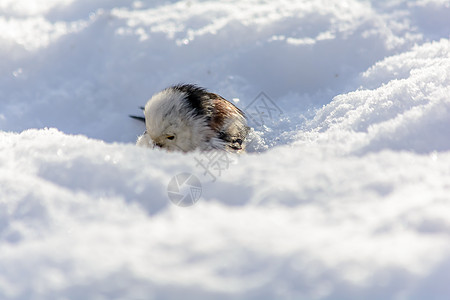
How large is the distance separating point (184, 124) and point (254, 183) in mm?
1115

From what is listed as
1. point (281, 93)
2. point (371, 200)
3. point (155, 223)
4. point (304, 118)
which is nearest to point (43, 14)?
point (281, 93)

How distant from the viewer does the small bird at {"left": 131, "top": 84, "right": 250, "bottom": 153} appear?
2.97 m

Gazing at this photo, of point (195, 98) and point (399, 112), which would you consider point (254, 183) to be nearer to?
point (399, 112)

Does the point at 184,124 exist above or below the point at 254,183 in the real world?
above

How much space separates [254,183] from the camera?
1986mm

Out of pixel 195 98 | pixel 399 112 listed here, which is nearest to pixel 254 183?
pixel 399 112

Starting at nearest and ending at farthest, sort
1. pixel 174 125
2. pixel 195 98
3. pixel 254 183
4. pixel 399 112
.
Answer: pixel 254 183, pixel 399 112, pixel 174 125, pixel 195 98

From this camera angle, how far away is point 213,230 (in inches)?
67.6

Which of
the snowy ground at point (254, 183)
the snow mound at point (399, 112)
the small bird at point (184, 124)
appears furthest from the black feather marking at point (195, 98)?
the snow mound at point (399, 112)

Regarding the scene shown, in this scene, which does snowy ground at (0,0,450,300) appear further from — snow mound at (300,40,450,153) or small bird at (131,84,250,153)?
small bird at (131,84,250,153)

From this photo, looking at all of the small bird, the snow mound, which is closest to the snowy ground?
the snow mound

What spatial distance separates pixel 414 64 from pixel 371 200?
6.18ft

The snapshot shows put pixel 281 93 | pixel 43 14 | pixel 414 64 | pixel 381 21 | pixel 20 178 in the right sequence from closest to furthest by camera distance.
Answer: pixel 20 178, pixel 414 64, pixel 281 93, pixel 381 21, pixel 43 14

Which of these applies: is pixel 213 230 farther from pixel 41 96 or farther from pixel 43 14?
pixel 43 14
